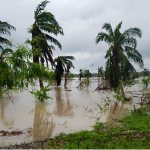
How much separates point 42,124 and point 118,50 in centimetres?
889

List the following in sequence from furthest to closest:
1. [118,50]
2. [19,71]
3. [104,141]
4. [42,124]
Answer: [118,50], [42,124], [104,141], [19,71]

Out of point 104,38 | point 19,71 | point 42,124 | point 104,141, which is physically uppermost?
point 104,38

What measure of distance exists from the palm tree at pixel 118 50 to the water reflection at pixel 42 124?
254 inches

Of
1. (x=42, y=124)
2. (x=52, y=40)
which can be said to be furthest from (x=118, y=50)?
(x=42, y=124)

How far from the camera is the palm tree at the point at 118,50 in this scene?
14484mm

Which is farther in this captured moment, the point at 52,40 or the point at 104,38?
the point at 52,40

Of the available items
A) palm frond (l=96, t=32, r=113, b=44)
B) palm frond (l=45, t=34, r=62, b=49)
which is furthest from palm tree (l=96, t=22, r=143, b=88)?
palm frond (l=45, t=34, r=62, b=49)

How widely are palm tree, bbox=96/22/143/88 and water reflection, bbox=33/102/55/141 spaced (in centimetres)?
645

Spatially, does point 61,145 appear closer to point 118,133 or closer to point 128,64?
point 118,133

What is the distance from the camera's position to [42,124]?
324 inches

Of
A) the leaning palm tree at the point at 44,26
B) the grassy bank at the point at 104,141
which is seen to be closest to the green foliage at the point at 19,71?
the grassy bank at the point at 104,141

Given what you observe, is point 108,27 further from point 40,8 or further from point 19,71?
point 19,71

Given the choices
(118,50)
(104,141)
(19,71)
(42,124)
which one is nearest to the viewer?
(19,71)

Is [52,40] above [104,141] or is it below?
above
